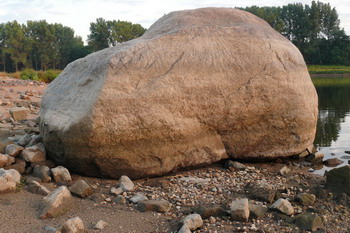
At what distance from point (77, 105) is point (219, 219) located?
267 cm

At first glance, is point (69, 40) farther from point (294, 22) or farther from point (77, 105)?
point (77, 105)

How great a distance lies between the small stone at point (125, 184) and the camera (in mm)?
5336

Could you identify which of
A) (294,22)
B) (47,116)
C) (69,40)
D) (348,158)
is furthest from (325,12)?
(47,116)

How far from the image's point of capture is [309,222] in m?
4.40

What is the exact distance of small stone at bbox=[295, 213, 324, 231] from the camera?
14.3ft

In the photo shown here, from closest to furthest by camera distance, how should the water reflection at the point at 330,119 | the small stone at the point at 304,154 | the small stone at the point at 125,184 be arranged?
the small stone at the point at 125,184 < the small stone at the point at 304,154 < the water reflection at the point at 330,119

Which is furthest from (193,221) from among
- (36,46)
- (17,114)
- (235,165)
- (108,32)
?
(36,46)

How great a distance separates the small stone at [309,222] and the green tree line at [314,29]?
186 ft

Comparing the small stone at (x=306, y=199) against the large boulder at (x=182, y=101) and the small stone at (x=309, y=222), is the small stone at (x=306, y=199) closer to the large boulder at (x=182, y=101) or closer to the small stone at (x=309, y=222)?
the small stone at (x=309, y=222)

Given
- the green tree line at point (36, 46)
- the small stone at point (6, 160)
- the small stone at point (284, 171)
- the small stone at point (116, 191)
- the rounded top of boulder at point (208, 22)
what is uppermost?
the green tree line at point (36, 46)

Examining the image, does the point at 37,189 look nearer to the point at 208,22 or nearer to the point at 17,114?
the point at 208,22

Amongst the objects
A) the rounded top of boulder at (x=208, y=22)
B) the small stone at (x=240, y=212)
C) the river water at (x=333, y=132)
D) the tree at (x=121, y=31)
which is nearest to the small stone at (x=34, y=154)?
the rounded top of boulder at (x=208, y=22)

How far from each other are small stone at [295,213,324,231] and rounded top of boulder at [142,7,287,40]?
360cm

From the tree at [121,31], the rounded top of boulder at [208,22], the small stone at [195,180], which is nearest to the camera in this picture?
the small stone at [195,180]
